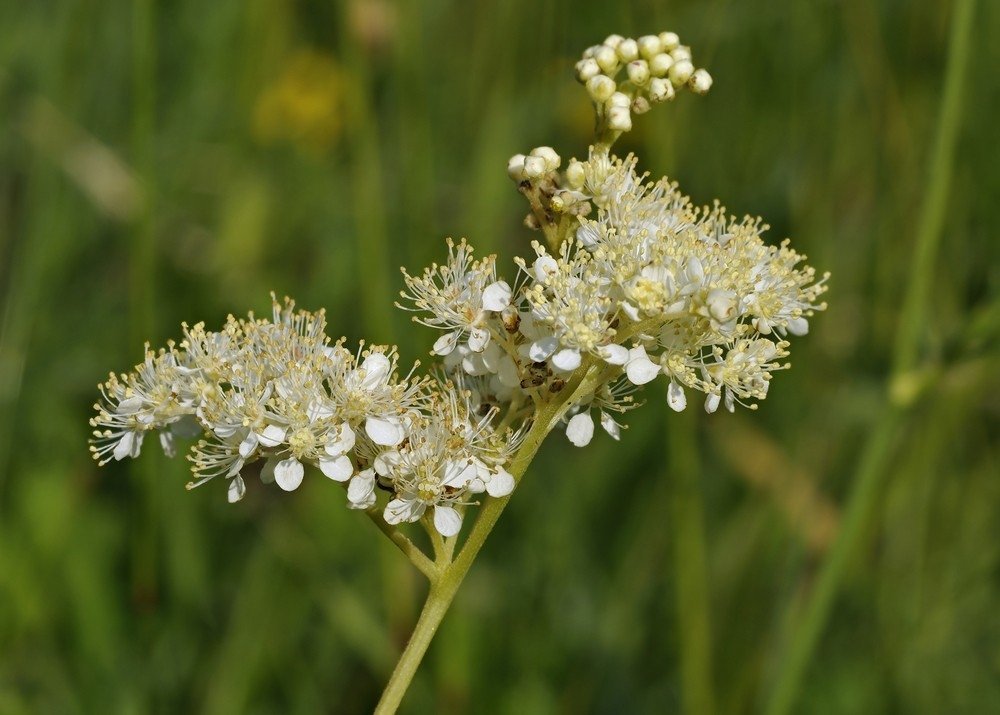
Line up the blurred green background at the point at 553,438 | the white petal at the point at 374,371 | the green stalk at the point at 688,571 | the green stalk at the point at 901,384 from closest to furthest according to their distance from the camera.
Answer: the white petal at the point at 374,371 < the green stalk at the point at 901,384 < the green stalk at the point at 688,571 < the blurred green background at the point at 553,438

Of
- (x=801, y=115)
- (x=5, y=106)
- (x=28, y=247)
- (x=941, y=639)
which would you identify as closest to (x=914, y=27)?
(x=801, y=115)

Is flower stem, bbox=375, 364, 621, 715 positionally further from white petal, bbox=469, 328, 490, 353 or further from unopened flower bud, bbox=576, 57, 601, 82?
unopened flower bud, bbox=576, 57, 601, 82

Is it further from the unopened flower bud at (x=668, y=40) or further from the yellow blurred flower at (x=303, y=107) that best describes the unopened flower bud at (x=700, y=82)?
the yellow blurred flower at (x=303, y=107)

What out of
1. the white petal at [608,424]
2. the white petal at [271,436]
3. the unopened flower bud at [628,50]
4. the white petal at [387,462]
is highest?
the unopened flower bud at [628,50]

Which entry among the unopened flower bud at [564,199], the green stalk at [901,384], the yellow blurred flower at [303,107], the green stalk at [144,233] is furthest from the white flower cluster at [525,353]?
the yellow blurred flower at [303,107]

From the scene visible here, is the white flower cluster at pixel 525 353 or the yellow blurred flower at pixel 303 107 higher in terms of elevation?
the yellow blurred flower at pixel 303 107

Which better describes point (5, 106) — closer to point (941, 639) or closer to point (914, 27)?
point (914, 27)

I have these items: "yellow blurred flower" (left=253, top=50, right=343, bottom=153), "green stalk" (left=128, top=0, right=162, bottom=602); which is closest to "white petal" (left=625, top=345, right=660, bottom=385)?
"green stalk" (left=128, top=0, right=162, bottom=602)
